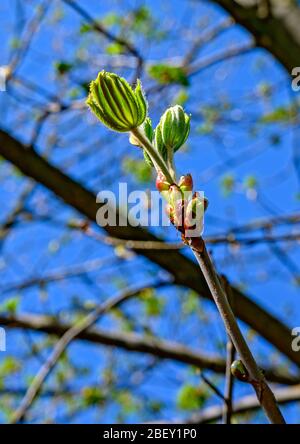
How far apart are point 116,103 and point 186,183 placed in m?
0.12

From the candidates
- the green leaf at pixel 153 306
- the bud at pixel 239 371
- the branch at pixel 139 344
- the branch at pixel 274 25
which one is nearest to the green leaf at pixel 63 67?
the branch at pixel 274 25

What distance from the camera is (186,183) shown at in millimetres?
692

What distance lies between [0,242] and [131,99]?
9.37 ft

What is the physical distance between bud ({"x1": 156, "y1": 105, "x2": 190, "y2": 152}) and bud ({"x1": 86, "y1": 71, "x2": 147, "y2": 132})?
1.5 inches

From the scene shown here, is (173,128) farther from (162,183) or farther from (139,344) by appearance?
(139,344)

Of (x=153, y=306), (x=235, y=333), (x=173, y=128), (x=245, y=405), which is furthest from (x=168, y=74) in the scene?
(x=235, y=333)

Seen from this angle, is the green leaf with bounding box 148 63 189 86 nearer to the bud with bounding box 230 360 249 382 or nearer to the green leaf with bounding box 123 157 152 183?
the green leaf with bounding box 123 157 152 183

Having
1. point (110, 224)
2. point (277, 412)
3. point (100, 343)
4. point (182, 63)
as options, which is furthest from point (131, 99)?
point (182, 63)

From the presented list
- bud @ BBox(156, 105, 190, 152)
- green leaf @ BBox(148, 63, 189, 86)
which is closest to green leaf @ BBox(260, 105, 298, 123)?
green leaf @ BBox(148, 63, 189, 86)

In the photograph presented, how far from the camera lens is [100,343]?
282cm

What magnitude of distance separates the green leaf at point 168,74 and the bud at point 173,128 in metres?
1.84

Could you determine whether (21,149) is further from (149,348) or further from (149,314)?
(149,314)

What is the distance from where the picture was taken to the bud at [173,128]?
0.75m

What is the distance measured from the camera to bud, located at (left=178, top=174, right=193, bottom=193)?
686mm
